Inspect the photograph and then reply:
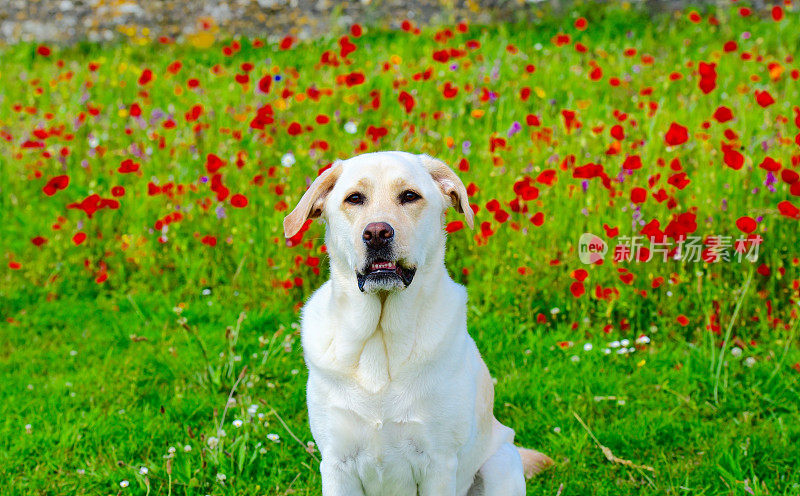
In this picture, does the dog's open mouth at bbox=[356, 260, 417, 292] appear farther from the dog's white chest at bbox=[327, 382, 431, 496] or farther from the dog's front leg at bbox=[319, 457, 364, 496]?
the dog's front leg at bbox=[319, 457, 364, 496]

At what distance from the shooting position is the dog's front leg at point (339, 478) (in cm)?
302

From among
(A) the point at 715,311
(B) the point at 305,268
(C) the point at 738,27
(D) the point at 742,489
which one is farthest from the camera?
(C) the point at 738,27

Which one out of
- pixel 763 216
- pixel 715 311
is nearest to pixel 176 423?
pixel 715 311

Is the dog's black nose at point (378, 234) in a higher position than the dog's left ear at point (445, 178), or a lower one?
lower

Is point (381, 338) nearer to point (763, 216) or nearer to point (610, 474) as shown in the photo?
point (610, 474)

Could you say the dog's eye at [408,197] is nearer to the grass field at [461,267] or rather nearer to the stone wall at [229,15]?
the grass field at [461,267]

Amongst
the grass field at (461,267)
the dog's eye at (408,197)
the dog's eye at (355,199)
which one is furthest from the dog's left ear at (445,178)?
the grass field at (461,267)

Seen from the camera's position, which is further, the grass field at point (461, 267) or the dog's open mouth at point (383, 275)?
the grass field at point (461, 267)

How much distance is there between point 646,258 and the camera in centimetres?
496

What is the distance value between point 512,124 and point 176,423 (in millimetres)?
3491

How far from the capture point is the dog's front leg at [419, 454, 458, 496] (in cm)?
298
